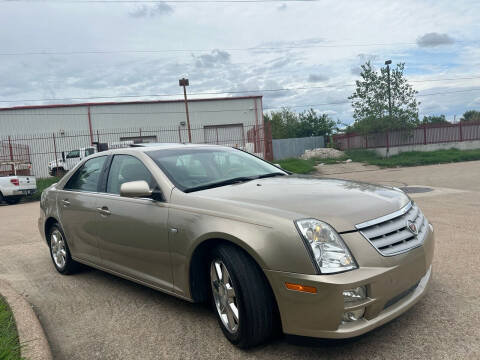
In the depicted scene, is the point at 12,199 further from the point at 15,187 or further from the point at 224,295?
the point at 224,295

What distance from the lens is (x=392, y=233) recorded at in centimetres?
Result: 287

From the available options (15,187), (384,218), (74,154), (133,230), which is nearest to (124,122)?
(74,154)

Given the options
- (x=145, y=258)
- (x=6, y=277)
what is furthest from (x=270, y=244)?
(x=6, y=277)

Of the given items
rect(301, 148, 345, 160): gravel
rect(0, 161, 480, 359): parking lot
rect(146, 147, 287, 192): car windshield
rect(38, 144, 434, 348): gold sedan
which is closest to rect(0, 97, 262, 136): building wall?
rect(301, 148, 345, 160): gravel

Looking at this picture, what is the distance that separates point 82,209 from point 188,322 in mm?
1787

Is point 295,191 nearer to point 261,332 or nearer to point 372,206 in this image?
point 372,206

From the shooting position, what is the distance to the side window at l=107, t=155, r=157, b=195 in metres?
3.95

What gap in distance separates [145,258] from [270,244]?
142cm

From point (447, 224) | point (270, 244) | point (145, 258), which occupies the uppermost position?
point (270, 244)

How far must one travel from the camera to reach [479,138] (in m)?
26.8

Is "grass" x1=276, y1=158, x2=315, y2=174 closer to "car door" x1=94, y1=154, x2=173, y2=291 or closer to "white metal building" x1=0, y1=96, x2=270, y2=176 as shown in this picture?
"white metal building" x1=0, y1=96, x2=270, y2=176

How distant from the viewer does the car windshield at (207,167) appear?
12.3ft

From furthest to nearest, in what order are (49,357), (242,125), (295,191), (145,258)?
(242,125) < (145,258) < (295,191) < (49,357)

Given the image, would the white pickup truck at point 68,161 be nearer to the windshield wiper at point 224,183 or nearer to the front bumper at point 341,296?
the windshield wiper at point 224,183
